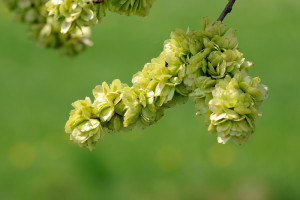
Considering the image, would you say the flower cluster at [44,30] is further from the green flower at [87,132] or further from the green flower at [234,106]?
the green flower at [234,106]

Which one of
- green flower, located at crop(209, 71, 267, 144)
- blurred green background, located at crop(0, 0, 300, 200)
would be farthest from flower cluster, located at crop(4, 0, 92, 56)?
blurred green background, located at crop(0, 0, 300, 200)

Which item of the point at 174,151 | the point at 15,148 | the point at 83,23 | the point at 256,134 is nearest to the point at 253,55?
the point at 256,134

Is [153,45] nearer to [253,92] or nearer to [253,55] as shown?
[253,55]

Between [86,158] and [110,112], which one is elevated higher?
[110,112]

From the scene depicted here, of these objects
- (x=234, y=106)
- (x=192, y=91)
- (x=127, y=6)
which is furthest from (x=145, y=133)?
(x=234, y=106)

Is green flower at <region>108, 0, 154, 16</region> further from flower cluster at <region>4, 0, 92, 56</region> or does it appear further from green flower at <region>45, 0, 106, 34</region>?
flower cluster at <region>4, 0, 92, 56</region>

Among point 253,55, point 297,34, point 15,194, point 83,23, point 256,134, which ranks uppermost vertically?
point 83,23

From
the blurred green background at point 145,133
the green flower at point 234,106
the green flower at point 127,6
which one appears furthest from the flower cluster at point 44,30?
the blurred green background at point 145,133
